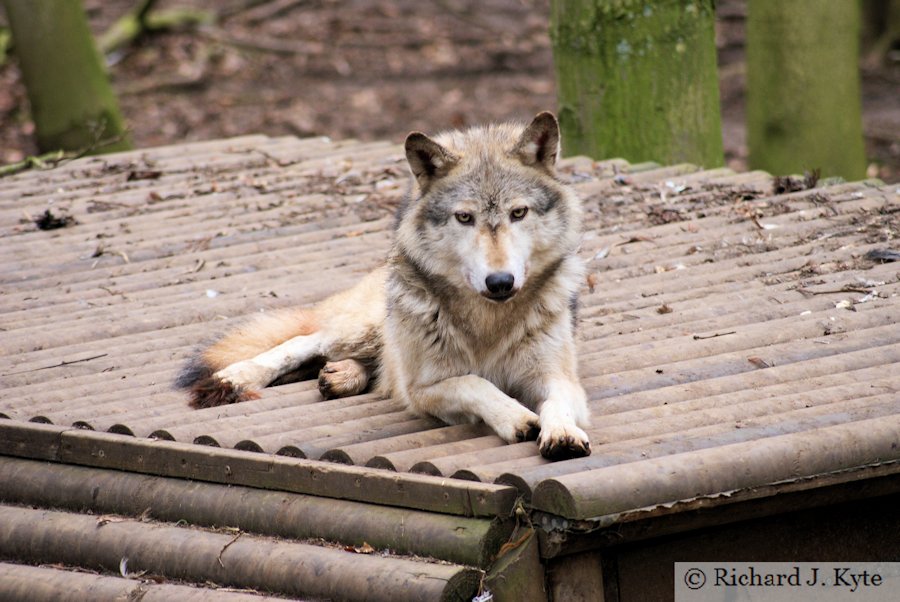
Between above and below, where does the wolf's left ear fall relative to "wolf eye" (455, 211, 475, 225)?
above

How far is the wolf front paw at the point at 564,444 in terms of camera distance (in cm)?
354

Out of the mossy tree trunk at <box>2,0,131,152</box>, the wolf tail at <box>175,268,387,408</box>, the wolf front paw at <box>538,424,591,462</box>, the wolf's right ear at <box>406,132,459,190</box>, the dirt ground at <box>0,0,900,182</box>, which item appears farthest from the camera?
the dirt ground at <box>0,0,900,182</box>

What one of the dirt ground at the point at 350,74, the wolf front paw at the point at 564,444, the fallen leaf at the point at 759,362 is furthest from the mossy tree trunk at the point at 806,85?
the wolf front paw at the point at 564,444

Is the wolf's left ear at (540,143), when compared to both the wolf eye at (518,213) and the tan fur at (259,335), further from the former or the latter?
the tan fur at (259,335)

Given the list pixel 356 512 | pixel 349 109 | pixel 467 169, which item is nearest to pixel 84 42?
pixel 349 109

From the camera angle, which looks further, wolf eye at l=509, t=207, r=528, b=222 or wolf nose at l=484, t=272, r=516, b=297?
wolf eye at l=509, t=207, r=528, b=222

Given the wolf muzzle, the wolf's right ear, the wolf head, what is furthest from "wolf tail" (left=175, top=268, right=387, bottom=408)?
the wolf muzzle

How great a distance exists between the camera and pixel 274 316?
5.25 meters

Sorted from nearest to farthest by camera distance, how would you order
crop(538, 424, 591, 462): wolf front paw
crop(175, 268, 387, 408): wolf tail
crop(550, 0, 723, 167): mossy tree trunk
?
crop(538, 424, 591, 462): wolf front paw < crop(175, 268, 387, 408): wolf tail < crop(550, 0, 723, 167): mossy tree trunk

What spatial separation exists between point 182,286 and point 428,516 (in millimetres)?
3122

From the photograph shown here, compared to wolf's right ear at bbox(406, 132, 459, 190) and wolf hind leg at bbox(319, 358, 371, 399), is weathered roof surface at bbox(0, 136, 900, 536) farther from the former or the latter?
wolf's right ear at bbox(406, 132, 459, 190)

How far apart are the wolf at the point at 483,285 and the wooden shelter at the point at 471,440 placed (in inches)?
5.8

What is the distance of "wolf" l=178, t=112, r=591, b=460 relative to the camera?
4.07 m

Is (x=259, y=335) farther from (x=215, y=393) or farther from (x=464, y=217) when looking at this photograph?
(x=464, y=217)
